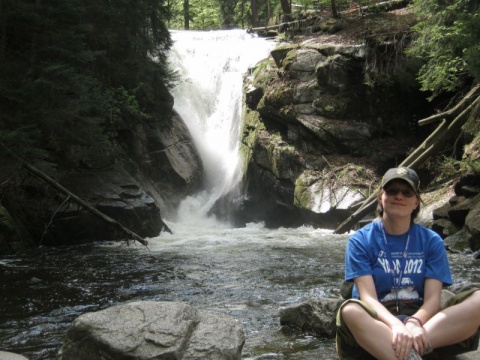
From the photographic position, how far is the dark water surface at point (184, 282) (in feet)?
19.1

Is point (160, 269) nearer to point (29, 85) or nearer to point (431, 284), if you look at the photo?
point (29, 85)

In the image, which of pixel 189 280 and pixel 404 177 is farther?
pixel 189 280

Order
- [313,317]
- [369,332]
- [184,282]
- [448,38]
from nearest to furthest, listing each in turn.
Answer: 1. [369,332]
2. [313,317]
3. [184,282]
4. [448,38]

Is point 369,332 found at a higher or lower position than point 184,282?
higher

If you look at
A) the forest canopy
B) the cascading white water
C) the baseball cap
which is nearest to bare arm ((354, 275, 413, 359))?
the baseball cap

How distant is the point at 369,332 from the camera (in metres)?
3.13

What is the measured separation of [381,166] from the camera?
629 inches

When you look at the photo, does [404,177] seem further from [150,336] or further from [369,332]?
[150,336]

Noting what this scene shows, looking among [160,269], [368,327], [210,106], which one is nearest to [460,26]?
[160,269]

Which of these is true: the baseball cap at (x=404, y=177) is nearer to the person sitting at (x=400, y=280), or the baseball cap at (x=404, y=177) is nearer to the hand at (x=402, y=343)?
the person sitting at (x=400, y=280)

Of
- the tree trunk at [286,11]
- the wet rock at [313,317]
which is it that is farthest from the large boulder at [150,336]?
the tree trunk at [286,11]

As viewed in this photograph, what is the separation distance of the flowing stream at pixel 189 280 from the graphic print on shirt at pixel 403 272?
1.78 metres

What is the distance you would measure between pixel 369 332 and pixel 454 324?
55 cm

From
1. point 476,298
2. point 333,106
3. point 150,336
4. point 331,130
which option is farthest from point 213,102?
point 476,298
